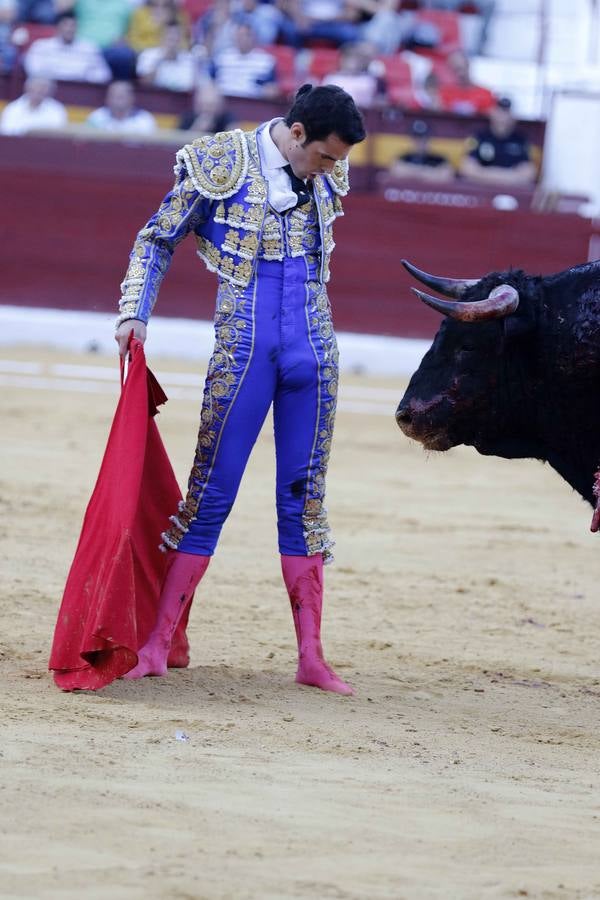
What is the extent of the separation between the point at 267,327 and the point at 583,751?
44.1 inches

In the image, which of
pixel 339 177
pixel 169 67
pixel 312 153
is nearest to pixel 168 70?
pixel 169 67

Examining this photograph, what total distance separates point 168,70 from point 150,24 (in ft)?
2.33

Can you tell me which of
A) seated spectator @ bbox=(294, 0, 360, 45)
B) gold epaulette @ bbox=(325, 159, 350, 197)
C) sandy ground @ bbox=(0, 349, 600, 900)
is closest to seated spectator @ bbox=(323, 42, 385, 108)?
seated spectator @ bbox=(294, 0, 360, 45)

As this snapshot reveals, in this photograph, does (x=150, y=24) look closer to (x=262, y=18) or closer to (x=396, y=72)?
(x=262, y=18)

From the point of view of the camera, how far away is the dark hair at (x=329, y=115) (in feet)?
9.96

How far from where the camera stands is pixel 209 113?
10.1 metres

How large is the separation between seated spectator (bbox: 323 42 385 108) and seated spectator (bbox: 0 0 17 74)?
7.51 feet

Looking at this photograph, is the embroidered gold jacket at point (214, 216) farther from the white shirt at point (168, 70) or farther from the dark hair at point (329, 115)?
the white shirt at point (168, 70)

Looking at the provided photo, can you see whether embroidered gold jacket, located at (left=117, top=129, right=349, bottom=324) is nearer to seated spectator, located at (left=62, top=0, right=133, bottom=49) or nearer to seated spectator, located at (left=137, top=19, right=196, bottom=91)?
seated spectator, located at (left=137, top=19, right=196, bottom=91)

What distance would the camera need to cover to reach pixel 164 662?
3371 millimetres

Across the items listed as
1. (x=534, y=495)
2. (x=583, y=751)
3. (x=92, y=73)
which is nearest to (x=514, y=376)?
(x=583, y=751)

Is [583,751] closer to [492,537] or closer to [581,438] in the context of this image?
[581,438]

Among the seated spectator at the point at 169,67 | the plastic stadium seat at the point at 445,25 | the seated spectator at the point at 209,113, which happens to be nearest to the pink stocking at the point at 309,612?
the seated spectator at the point at 209,113

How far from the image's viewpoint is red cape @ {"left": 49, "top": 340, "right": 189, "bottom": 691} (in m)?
3.16
